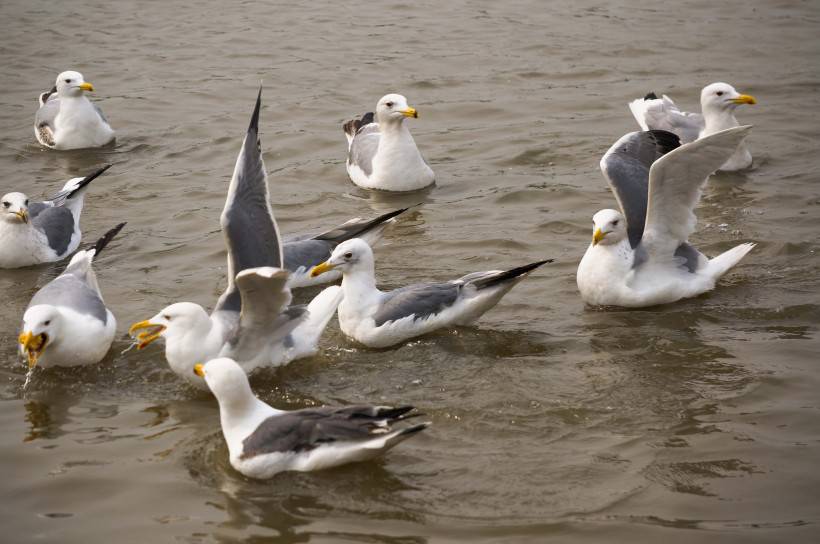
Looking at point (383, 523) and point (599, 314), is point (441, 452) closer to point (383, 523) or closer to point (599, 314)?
point (383, 523)

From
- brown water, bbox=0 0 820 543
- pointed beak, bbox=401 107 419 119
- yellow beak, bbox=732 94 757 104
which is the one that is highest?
yellow beak, bbox=732 94 757 104

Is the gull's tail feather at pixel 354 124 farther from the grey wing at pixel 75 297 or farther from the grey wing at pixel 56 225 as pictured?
the grey wing at pixel 75 297

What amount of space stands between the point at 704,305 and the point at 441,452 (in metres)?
2.90

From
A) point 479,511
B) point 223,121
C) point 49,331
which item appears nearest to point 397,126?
point 223,121

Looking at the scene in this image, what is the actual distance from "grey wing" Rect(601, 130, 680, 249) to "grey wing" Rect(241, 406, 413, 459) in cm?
322

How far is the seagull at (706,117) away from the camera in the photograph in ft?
35.6

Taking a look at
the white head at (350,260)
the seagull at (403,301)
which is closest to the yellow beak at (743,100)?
the seagull at (403,301)

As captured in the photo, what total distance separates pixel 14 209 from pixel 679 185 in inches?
215

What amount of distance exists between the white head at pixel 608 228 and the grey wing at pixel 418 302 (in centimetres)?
114

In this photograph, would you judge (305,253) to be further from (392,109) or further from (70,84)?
(70,84)

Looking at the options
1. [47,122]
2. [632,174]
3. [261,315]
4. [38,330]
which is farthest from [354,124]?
[38,330]

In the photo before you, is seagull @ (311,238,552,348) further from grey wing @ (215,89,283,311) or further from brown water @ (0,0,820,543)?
grey wing @ (215,89,283,311)

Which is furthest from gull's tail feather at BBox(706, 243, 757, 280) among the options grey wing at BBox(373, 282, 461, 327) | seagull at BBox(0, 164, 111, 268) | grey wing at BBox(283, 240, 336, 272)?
seagull at BBox(0, 164, 111, 268)

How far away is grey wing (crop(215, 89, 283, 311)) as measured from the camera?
7461 millimetres
